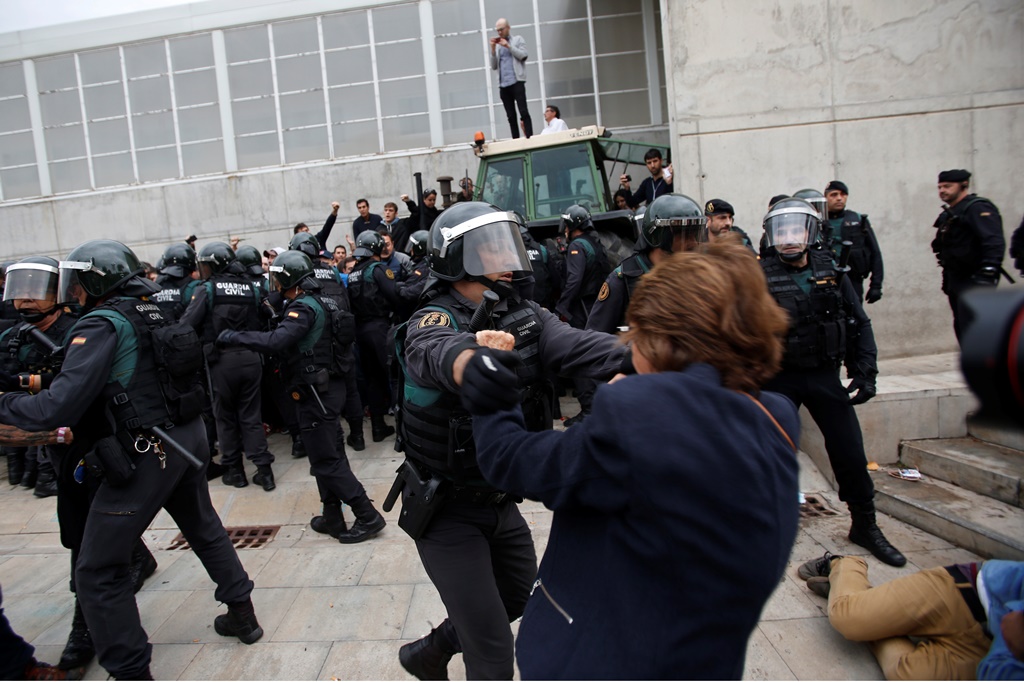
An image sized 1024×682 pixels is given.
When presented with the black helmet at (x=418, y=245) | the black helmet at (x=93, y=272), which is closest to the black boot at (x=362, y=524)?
the black helmet at (x=93, y=272)

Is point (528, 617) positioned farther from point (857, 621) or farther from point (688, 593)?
point (857, 621)

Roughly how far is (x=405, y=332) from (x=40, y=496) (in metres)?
5.71

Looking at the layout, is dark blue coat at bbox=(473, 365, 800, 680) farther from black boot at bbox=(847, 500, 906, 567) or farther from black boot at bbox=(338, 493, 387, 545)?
black boot at bbox=(338, 493, 387, 545)

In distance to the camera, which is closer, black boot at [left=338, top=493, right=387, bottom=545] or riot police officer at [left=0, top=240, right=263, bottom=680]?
riot police officer at [left=0, top=240, right=263, bottom=680]

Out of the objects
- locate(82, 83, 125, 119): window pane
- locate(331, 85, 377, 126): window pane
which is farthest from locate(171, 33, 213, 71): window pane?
locate(331, 85, 377, 126): window pane

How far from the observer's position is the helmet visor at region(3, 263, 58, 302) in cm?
339

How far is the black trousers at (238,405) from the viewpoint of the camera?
19.3ft

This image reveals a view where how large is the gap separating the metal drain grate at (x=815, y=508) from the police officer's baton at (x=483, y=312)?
3544 mm

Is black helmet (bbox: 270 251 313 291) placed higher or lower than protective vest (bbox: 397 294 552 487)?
higher

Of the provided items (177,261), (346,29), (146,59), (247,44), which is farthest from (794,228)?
(146,59)

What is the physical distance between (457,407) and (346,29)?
473 inches

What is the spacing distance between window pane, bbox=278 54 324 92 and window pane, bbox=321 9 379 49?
17.9 inches

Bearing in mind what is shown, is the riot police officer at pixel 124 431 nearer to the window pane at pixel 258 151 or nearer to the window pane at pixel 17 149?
the window pane at pixel 258 151

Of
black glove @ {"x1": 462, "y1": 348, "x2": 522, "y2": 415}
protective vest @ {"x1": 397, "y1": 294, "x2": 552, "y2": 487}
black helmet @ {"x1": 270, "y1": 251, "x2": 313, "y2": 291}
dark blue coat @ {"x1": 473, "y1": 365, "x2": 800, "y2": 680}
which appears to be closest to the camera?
dark blue coat @ {"x1": 473, "y1": 365, "x2": 800, "y2": 680}
